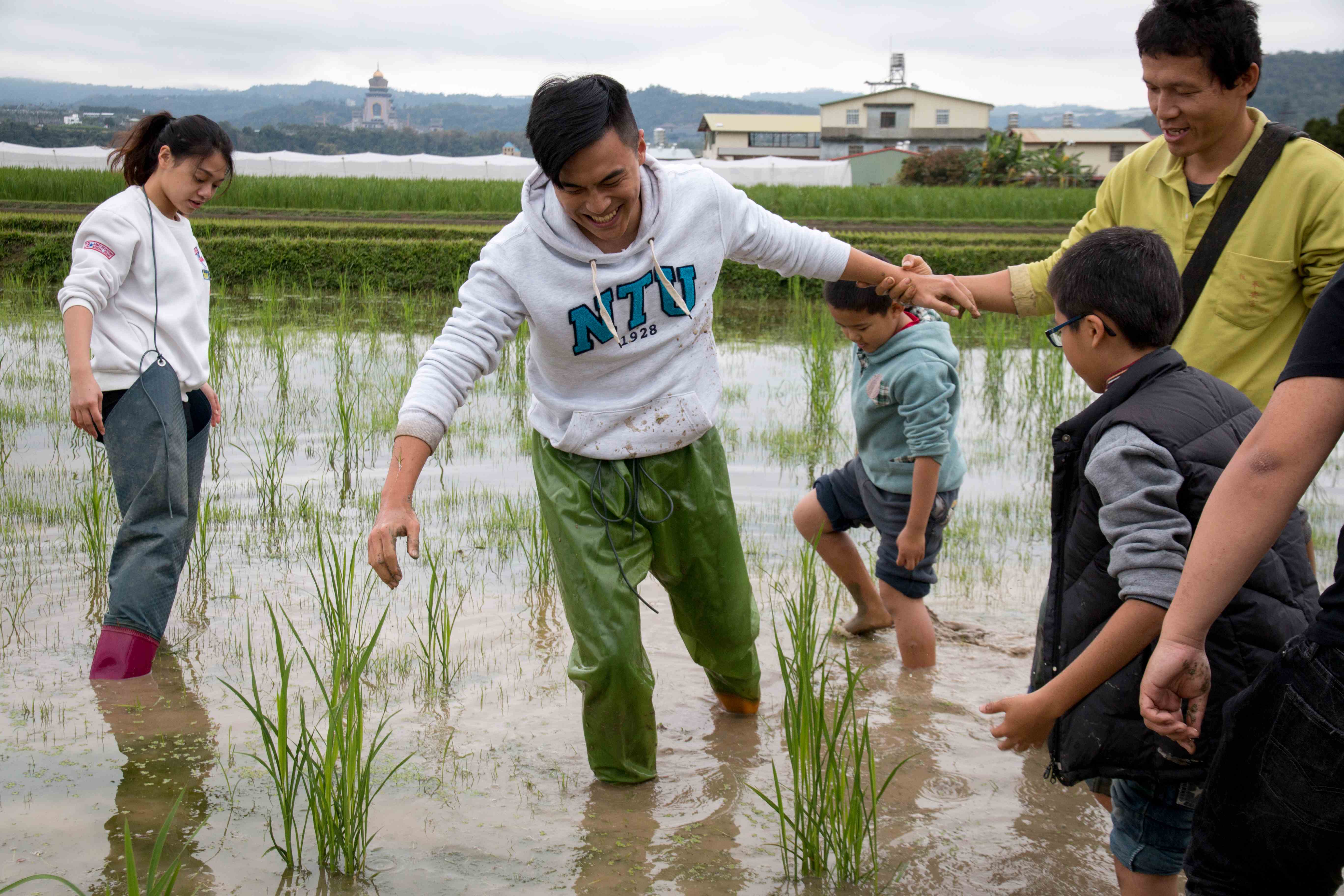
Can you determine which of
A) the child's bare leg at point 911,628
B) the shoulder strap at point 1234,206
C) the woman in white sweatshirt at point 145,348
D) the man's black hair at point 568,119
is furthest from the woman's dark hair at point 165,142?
the shoulder strap at point 1234,206

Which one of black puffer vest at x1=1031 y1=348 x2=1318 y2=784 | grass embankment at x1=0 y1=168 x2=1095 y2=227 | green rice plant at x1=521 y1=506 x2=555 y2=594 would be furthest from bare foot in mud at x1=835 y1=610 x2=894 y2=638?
grass embankment at x1=0 y1=168 x2=1095 y2=227

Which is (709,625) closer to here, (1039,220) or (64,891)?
(64,891)

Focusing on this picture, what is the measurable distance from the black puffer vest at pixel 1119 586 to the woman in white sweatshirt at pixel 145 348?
7.92ft

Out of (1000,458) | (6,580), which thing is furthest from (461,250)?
(6,580)

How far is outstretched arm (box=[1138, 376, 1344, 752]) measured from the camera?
1311 mm

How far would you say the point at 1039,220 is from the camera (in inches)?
693

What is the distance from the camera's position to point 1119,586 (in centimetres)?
175

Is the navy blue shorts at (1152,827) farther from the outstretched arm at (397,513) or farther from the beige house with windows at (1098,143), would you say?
the beige house with windows at (1098,143)

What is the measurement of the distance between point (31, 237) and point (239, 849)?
40.9ft

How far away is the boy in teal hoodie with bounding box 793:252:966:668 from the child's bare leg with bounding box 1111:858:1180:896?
113cm

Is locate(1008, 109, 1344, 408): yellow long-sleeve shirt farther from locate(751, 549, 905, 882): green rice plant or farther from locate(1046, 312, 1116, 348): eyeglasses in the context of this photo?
locate(751, 549, 905, 882): green rice plant

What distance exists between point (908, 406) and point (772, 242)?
0.64 metres

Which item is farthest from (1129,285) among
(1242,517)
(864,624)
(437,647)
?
(437,647)

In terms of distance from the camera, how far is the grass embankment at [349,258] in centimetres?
1205
